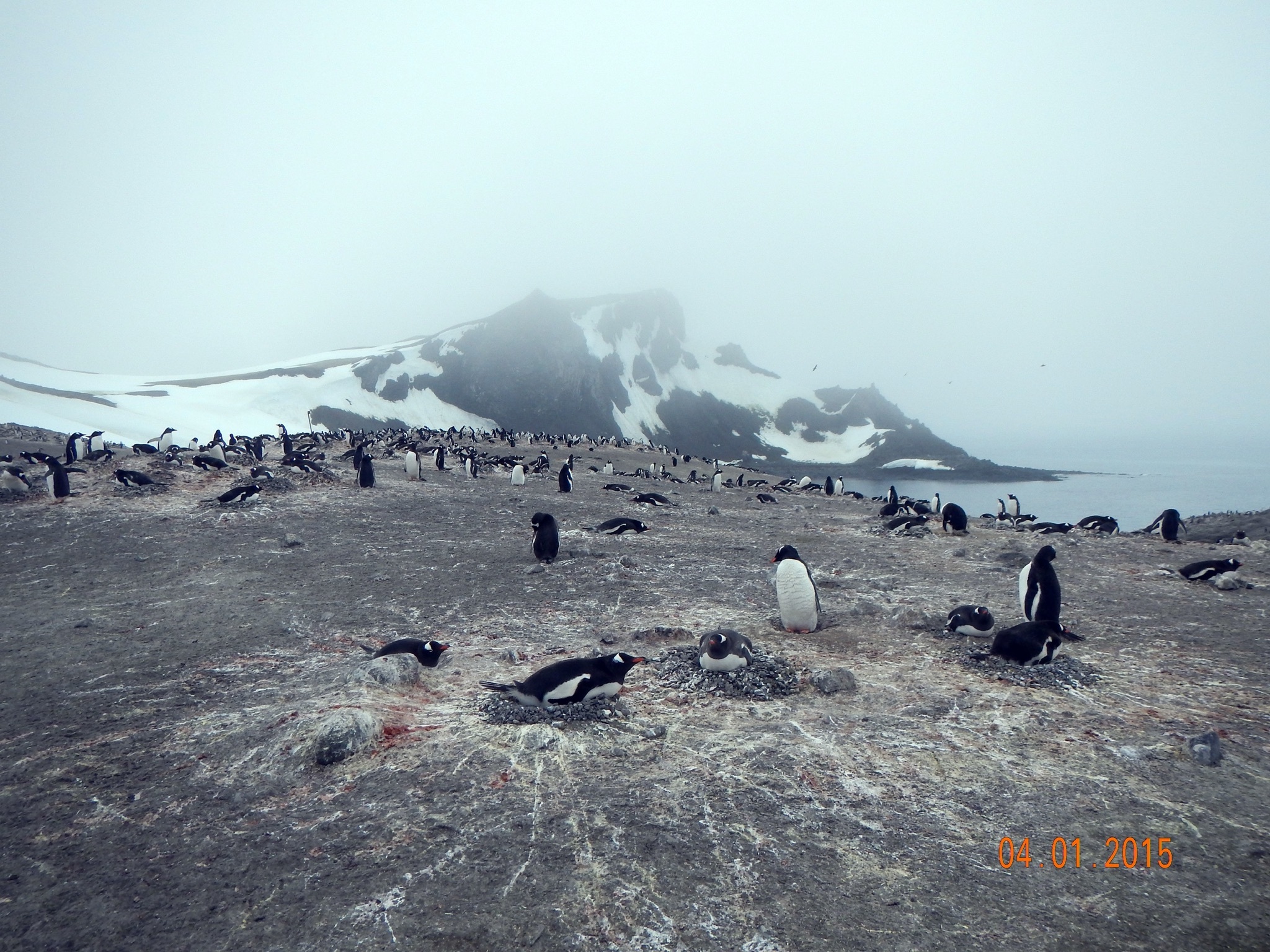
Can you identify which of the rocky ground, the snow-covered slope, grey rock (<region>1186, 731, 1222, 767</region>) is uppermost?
the snow-covered slope

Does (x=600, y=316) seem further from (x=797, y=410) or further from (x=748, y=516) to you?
(x=748, y=516)

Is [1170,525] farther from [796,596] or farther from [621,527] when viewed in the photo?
[796,596]

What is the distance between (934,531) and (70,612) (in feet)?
58.8

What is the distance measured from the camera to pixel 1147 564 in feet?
44.7

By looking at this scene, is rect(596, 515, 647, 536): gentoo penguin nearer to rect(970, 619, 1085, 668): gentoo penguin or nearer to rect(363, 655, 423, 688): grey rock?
rect(363, 655, 423, 688): grey rock

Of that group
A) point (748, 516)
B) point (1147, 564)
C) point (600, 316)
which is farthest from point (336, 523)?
point (600, 316)

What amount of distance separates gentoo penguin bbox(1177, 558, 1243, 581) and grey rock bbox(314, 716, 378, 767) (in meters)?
13.1

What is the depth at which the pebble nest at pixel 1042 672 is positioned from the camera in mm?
6551

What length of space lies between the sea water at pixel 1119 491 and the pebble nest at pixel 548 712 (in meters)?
39.5

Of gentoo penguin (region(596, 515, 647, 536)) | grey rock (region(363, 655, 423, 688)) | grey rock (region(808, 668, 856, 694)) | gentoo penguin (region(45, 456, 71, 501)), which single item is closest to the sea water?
gentoo penguin (region(596, 515, 647, 536))

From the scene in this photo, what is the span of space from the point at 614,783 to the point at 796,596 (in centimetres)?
432

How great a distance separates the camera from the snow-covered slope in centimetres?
5353

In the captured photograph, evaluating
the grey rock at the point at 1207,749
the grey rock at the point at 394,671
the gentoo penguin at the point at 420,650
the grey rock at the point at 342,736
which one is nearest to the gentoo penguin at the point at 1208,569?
the grey rock at the point at 1207,749

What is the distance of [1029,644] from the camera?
6.88 meters
